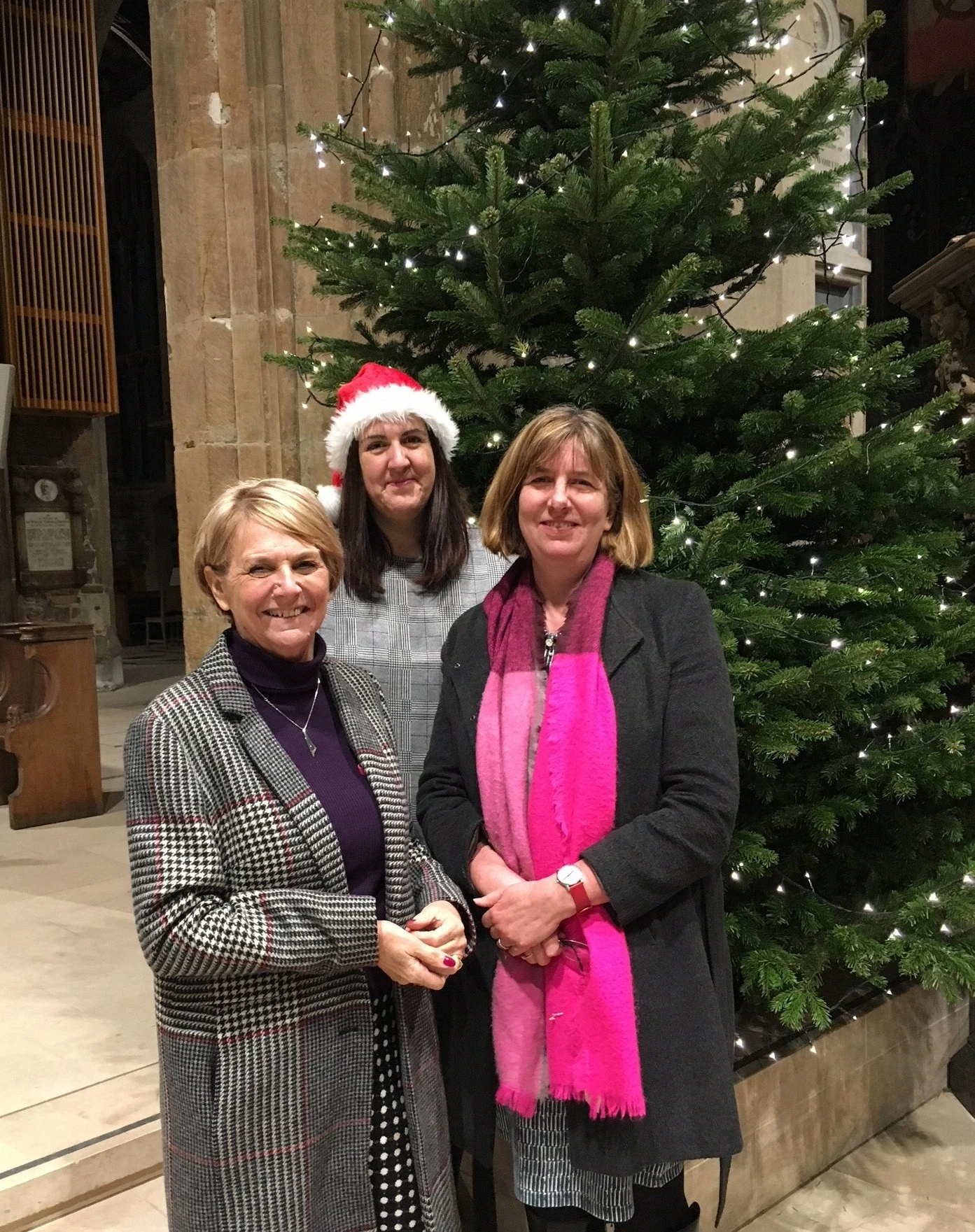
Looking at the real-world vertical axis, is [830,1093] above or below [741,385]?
below

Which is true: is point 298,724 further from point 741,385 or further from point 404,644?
point 741,385

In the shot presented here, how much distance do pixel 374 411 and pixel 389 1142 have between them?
Answer: 1296 millimetres

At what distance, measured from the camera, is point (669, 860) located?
1474 millimetres

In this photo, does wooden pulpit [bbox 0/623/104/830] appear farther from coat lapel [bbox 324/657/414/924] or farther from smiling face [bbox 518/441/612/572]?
smiling face [bbox 518/441/612/572]

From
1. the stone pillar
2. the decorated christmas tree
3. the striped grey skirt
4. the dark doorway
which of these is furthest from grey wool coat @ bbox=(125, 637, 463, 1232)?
the dark doorway

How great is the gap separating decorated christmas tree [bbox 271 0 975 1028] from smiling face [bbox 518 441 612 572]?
1.54 ft

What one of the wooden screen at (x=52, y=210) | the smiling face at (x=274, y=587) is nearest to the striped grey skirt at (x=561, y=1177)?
the smiling face at (x=274, y=587)

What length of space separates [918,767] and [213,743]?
1607 millimetres

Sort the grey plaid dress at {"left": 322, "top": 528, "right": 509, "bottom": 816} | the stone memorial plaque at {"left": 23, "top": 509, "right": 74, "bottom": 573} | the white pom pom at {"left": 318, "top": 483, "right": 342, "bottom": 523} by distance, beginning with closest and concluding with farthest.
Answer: the grey plaid dress at {"left": 322, "top": 528, "right": 509, "bottom": 816}, the white pom pom at {"left": 318, "top": 483, "right": 342, "bottom": 523}, the stone memorial plaque at {"left": 23, "top": 509, "right": 74, "bottom": 573}

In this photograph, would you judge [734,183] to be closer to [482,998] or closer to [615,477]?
[615,477]

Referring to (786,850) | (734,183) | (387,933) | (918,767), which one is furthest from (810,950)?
(734,183)

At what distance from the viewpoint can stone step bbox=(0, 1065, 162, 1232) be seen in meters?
2.38

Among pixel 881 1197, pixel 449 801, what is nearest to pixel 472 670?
pixel 449 801

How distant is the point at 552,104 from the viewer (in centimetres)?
248
